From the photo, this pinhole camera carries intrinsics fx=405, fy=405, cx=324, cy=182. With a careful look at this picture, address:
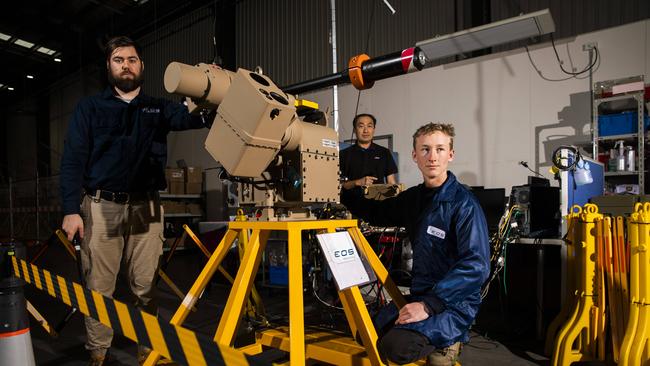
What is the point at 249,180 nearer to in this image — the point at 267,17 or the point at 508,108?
the point at 508,108

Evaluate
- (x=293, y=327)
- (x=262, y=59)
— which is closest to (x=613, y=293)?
(x=293, y=327)

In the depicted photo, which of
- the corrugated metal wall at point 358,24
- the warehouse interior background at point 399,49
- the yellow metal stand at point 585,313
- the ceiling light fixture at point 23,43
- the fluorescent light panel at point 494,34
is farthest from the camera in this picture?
the ceiling light fixture at point 23,43

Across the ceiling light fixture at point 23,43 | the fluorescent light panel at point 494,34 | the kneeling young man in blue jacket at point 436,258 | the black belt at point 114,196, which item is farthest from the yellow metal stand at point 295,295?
the ceiling light fixture at point 23,43

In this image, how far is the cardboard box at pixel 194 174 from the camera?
7.77m

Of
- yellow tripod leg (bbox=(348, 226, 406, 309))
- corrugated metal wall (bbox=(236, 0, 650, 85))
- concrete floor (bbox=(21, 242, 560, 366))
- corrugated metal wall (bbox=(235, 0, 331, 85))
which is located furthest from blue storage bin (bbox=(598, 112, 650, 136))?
corrugated metal wall (bbox=(235, 0, 331, 85))

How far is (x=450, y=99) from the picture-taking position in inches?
202

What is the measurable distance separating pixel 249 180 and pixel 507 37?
3.47 metres

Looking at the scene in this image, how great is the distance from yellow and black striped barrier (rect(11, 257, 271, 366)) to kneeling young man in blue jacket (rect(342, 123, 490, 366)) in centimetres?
57

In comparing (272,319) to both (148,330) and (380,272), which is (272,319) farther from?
(148,330)

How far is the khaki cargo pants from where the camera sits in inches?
76.1

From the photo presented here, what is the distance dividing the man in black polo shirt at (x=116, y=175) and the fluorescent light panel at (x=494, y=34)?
2821mm

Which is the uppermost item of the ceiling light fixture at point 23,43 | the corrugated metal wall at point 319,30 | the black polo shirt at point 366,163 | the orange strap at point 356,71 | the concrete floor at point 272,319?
the ceiling light fixture at point 23,43

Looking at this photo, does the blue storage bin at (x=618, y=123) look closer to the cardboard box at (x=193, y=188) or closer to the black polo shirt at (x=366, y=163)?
the black polo shirt at (x=366, y=163)

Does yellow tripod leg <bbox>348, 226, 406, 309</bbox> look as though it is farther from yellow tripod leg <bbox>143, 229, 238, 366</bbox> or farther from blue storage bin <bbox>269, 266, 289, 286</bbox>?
blue storage bin <bbox>269, 266, 289, 286</bbox>
